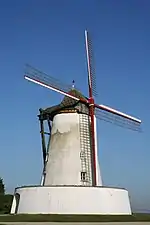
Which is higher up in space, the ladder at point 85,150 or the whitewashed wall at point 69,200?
the ladder at point 85,150

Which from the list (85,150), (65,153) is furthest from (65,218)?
(85,150)

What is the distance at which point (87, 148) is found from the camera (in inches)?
1431

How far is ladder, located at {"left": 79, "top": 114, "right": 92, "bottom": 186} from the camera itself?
35375mm

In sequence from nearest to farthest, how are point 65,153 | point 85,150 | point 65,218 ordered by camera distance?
point 65,218 < point 65,153 < point 85,150

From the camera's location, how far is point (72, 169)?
35.2 metres

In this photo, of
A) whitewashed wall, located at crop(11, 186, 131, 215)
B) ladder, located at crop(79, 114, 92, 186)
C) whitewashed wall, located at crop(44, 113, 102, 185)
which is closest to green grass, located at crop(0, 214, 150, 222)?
whitewashed wall, located at crop(11, 186, 131, 215)

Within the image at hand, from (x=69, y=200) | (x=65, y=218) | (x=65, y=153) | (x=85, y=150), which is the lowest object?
(x=65, y=218)

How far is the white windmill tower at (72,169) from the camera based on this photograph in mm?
32969

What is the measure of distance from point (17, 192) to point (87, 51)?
1502cm

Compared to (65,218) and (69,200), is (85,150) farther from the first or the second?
(65,218)

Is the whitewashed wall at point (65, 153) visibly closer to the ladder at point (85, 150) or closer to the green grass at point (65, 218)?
the ladder at point (85, 150)

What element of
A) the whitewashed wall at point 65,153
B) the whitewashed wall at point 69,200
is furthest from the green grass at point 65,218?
the whitewashed wall at point 65,153

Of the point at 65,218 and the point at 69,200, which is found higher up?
the point at 69,200

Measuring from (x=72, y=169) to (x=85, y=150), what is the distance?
6.99 ft
